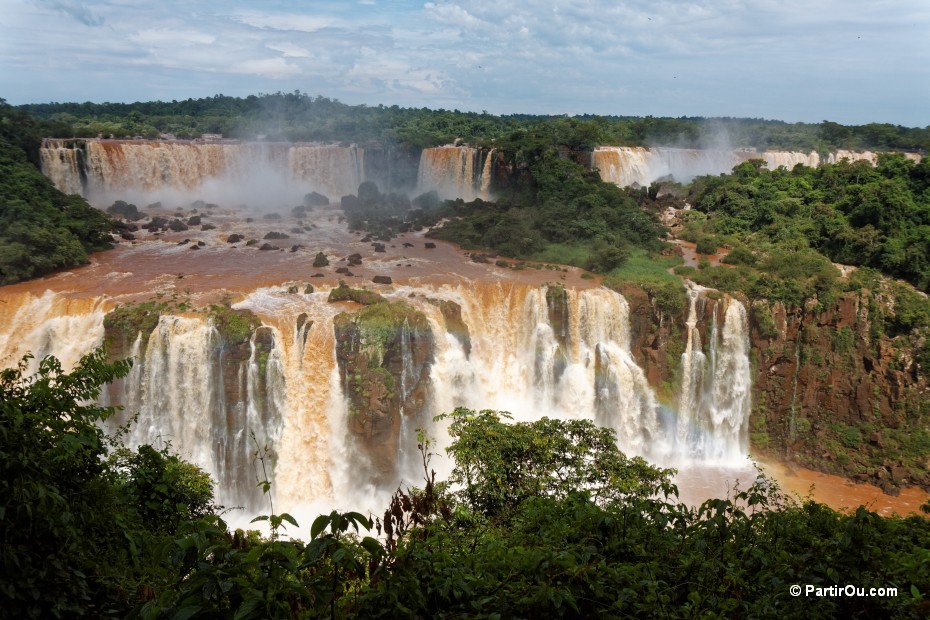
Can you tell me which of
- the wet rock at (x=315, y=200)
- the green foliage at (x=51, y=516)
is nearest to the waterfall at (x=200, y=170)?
the wet rock at (x=315, y=200)

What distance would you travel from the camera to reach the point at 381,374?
1745 cm

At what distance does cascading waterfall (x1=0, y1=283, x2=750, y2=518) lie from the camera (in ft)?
54.2

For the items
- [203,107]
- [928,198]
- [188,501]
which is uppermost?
[203,107]

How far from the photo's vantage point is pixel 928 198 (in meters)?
28.0

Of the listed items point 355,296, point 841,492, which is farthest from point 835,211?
point 355,296

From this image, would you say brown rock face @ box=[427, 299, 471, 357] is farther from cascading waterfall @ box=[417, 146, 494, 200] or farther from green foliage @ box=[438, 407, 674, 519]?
cascading waterfall @ box=[417, 146, 494, 200]

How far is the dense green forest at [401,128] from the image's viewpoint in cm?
3928

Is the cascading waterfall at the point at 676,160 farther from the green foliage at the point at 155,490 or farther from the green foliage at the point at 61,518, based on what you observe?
the green foliage at the point at 61,518

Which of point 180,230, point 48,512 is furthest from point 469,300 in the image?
point 48,512

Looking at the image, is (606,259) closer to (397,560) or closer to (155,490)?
(155,490)

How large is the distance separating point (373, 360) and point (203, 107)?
47.4 meters

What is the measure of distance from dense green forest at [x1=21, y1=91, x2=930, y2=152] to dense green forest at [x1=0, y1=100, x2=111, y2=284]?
19.3 ft

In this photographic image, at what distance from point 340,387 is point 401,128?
31219 mm

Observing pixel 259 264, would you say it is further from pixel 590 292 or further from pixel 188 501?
pixel 188 501
